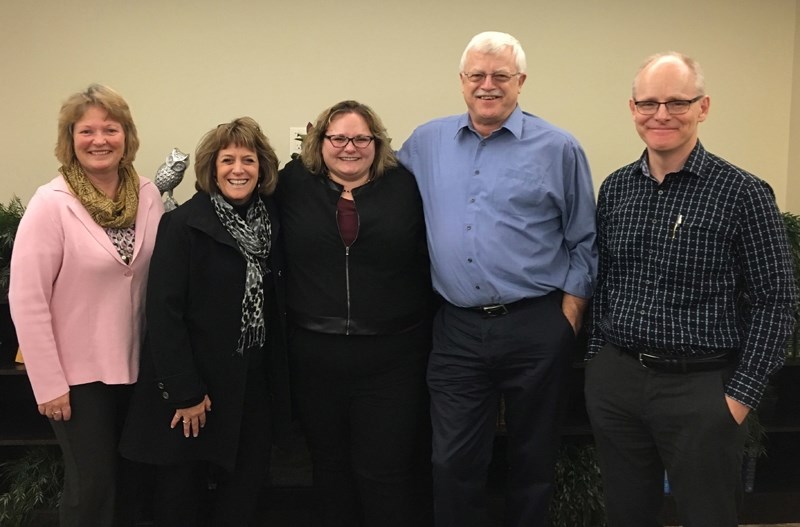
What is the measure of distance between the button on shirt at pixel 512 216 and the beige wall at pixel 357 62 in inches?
41.5

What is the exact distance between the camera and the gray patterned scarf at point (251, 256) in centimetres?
199

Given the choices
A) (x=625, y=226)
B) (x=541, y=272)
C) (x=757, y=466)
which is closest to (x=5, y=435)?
(x=541, y=272)

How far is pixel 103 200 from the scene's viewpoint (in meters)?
1.97

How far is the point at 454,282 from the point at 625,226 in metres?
0.55

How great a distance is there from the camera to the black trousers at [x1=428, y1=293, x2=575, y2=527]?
206 centimetres

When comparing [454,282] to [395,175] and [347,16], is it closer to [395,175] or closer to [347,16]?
[395,175]

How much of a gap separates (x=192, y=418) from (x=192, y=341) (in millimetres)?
238

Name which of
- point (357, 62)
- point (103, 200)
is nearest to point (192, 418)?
point (103, 200)

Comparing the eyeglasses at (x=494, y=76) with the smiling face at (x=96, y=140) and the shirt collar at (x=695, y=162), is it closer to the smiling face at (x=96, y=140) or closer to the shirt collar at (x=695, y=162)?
the shirt collar at (x=695, y=162)

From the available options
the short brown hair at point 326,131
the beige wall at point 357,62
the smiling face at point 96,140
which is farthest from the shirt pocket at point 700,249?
the smiling face at point 96,140

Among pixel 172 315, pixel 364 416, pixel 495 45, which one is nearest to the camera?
pixel 172 315

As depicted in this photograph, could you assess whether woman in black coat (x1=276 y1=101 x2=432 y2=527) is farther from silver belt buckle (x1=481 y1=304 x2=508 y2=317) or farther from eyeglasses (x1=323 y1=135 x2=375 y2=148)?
silver belt buckle (x1=481 y1=304 x2=508 y2=317)

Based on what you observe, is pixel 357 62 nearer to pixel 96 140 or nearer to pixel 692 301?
pixel 96 140

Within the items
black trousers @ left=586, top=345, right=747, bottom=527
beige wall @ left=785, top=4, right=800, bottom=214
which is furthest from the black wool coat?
beige wall @ left=785, top=4, right=800, bottom=214
